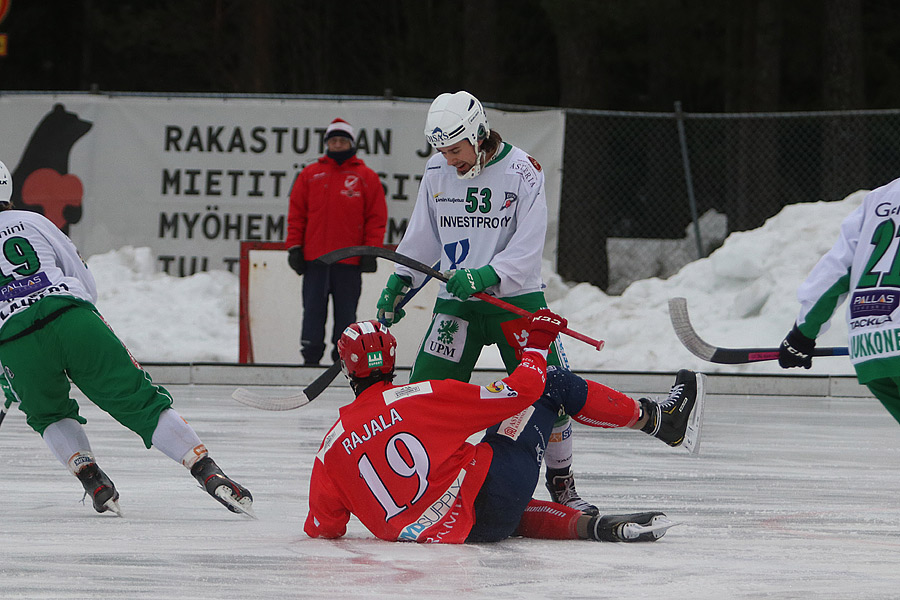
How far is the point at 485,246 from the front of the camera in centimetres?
525

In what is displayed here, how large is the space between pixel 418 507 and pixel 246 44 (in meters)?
20.0

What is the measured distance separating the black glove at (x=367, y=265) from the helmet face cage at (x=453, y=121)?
540cm

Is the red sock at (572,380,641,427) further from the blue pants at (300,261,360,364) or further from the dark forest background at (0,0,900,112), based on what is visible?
the dark forest background at (0,0,900,112)

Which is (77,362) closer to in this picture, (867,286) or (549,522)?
(549,522)

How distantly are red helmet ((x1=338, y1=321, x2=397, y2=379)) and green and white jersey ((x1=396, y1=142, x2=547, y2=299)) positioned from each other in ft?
2.30

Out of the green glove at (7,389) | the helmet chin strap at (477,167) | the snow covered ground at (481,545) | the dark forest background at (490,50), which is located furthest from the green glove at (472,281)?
the dark forest background at (490,50)

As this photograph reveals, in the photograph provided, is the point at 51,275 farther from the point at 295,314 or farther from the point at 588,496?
the point at 295,314

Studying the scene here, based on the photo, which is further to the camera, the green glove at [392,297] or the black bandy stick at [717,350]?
the green glove at [392,297]

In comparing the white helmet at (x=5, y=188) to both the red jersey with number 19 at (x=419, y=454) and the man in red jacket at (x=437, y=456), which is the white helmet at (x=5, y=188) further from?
the red jersey with number 19 at (x=419, y=454)

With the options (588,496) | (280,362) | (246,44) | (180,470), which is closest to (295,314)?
(280,362)

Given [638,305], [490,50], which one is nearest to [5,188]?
[638,305]

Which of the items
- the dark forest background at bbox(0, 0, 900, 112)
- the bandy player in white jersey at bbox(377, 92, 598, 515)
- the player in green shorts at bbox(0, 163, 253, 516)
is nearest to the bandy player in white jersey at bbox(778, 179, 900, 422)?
the bandy player in white jersey at bbox(377, 92, 598, 515)

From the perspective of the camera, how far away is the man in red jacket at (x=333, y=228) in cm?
1048

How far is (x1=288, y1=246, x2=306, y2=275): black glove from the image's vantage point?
1060 centimetres
